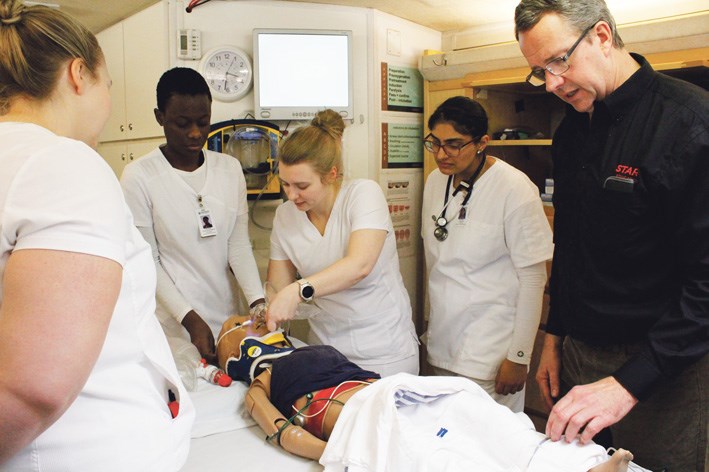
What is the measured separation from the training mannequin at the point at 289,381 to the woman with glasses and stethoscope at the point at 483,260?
0.53m

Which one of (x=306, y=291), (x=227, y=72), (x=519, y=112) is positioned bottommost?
(x=306, y=291)

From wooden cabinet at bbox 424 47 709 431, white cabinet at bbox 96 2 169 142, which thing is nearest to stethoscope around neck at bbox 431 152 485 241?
wooden cabinet at bbox 424 47 709 431

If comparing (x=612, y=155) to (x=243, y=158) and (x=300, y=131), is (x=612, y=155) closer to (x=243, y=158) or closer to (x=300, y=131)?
(x=300, y=131)

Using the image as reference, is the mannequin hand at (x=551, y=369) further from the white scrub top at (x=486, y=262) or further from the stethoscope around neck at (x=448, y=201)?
the stethoscope around neck at (x=448, y=201)

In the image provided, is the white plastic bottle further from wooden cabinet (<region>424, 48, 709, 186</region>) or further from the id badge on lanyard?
wooden cabinet (<region>424, 48, 709, 186</region>)

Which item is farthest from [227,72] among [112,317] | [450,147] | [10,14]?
[112,317]

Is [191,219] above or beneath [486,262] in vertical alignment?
above

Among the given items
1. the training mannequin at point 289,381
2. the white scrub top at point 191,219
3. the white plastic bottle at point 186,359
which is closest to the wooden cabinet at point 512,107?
the white scrub top at point 191,219

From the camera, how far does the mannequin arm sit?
53.9 inches

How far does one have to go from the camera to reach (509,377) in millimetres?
1969

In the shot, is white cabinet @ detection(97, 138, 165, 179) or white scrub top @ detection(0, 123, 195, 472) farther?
white cabinet @ detection(97, 138, 165, 179)

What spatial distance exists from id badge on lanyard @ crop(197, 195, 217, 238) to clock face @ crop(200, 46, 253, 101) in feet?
3.32

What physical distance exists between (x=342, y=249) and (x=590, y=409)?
3.46 ft

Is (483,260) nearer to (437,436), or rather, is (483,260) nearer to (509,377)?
(509,377)
